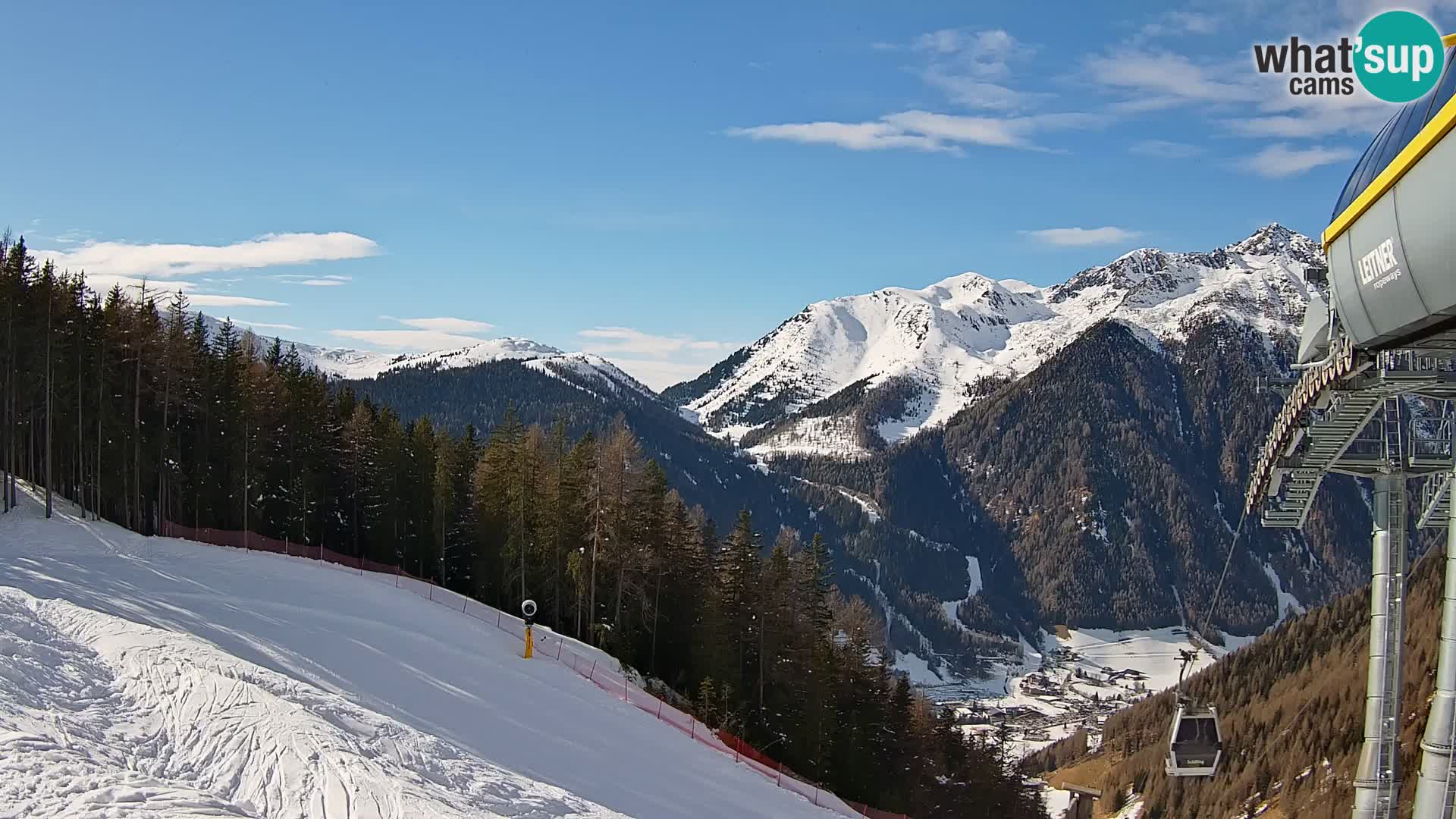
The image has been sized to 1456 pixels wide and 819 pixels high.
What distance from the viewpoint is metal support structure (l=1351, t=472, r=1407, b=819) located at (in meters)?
15.2

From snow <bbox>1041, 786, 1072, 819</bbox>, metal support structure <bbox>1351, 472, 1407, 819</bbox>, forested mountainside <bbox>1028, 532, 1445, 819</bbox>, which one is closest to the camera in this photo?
metal support structure <bbox>1351, 472, 1407, 819</bbox>

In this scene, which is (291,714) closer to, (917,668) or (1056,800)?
(1056,800)

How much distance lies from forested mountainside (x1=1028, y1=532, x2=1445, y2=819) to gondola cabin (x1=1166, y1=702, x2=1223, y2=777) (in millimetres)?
6463

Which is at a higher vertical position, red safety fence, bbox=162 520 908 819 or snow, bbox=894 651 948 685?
red safety fence, bbox=162 520 908 819

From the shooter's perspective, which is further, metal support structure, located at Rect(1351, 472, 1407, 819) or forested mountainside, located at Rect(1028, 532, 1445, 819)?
forested mountainside, located at Rect(1028, 532, 1445, 819)

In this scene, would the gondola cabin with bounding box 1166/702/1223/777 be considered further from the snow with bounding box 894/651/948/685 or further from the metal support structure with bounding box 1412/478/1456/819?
the snow with bounding box 894/651/948/685

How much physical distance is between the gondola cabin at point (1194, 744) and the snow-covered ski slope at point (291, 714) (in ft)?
28.6

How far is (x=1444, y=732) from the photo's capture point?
12.5 meters

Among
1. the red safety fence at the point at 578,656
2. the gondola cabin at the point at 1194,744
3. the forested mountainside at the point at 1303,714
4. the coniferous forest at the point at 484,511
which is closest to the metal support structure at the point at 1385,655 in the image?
the gondola cabin at the point at 1194,744

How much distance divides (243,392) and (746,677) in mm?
24769

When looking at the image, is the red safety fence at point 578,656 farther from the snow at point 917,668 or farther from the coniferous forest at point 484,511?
the snow at point 917,668

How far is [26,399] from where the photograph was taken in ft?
130

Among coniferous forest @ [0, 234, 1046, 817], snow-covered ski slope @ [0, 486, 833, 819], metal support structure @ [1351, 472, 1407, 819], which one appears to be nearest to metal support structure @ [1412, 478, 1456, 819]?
metal support structure @ [1351, 472, 1407, 819]

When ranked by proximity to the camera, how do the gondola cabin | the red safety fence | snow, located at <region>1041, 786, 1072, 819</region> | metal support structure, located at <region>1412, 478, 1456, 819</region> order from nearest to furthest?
metal support structure, located at <region>1412, 478, 1456, 819</region>, the gondola cabin, the red safety fence, snow, located at <region>1041, 786, 1072, 819</region>
